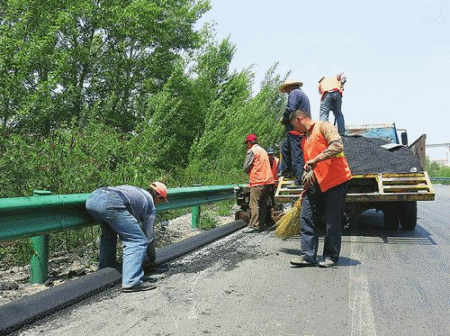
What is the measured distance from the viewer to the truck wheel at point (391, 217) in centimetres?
740

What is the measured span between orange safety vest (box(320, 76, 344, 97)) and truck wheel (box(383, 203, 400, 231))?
214cm

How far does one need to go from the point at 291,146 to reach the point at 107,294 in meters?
3.74

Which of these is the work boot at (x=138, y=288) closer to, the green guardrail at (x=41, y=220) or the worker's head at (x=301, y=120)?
the green guardrail at (x=41, y=220)

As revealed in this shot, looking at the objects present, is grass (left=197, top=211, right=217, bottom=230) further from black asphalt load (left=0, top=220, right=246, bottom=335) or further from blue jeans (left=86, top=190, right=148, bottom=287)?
blue jeans (left=86, top=190, right=148, bottom=287)

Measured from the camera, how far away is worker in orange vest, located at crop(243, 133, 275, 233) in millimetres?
7809

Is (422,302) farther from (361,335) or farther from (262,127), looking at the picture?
(262,127)

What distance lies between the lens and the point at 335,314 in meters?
3.14

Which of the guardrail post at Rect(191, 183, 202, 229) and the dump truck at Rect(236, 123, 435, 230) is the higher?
the dump truck at Rect(236, 123, 435, 230)

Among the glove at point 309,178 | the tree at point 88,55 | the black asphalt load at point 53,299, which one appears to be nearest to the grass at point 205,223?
the black asphalt load at point 53,299

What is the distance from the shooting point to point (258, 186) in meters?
7.85

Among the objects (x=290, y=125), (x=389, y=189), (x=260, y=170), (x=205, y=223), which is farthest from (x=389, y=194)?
(x=205, y=223)

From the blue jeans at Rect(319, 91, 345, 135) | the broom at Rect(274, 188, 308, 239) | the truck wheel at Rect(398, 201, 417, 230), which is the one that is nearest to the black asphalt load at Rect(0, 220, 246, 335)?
the broom at Rect(274, 188, 308, 239)

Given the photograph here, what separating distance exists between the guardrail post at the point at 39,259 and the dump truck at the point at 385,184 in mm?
3649

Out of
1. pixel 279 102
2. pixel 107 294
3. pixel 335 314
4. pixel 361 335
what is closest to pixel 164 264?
pixel 107 294
